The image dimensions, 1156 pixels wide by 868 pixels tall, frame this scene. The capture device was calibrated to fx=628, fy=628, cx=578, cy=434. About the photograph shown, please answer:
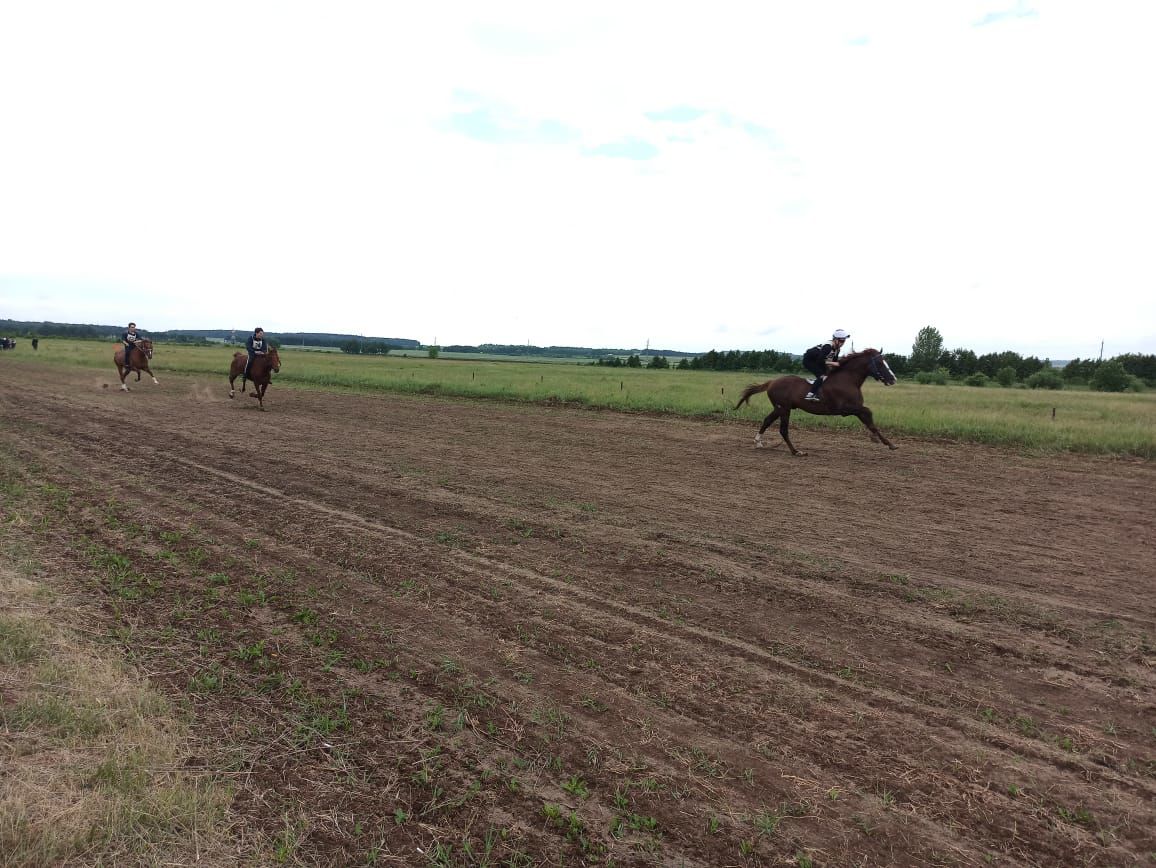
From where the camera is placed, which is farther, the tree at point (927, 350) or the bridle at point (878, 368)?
the tree at point (927, 350)

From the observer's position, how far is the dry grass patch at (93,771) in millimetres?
2582

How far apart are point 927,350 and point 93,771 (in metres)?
99.1

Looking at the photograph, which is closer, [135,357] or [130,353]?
[130,353]

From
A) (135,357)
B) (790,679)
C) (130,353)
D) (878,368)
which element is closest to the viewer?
(790,679)

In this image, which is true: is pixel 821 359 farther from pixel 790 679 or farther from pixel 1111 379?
pixel 1111 379

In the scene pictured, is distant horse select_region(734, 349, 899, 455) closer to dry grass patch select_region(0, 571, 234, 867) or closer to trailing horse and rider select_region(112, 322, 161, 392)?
dry grass patch select_region(0, 571, 234, 867)

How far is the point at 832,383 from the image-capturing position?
44.0ft

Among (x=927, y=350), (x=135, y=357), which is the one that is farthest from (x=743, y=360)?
(x=135, y=357)

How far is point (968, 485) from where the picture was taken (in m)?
11.0

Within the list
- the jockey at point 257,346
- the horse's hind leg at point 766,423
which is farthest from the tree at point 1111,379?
the jockey at point 257,346

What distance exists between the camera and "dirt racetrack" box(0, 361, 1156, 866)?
2.90 metres

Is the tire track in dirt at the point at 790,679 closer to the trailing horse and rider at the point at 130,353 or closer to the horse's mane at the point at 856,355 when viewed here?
the horse's mane at the point at 856,355

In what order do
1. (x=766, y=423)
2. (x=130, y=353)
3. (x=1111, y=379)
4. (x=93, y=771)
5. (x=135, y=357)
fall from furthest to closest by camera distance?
(x=1111, y=379), (x=135, y=357), (x=130, y=353), (x=766, y=423), (x=93, y=771)

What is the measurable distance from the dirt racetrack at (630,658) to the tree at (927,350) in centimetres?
7424
